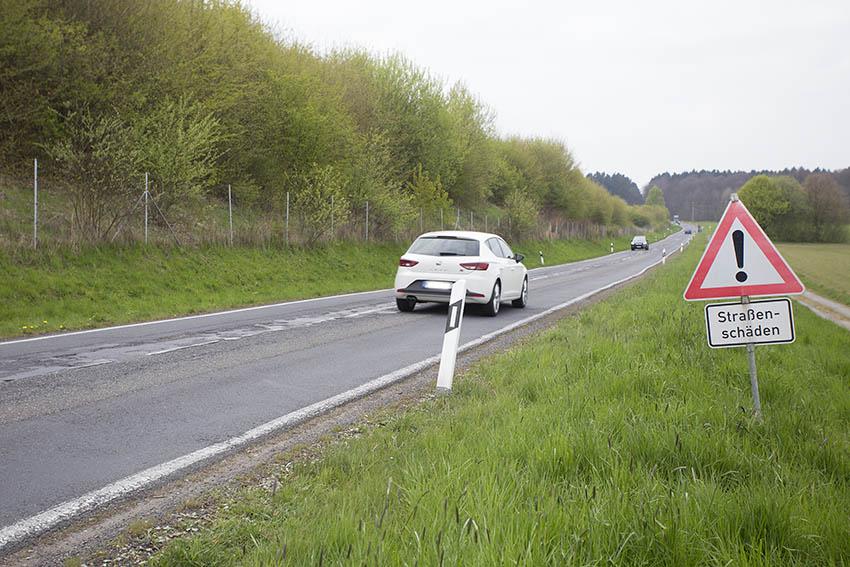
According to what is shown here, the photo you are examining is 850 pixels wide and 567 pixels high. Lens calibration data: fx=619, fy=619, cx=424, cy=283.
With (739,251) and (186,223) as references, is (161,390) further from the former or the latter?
(186,223)

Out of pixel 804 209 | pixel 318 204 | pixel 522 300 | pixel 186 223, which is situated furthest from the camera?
pixel 804 209

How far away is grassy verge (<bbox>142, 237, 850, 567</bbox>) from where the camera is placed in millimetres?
2410

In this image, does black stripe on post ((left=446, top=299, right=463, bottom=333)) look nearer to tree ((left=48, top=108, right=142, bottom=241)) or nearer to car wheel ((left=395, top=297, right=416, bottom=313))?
car wheel ((left=395, top=297, right=416, bottom=313))

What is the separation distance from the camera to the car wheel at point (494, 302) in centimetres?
1266

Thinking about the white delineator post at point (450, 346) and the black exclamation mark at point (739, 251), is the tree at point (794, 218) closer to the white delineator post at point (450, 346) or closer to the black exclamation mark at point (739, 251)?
the white delineator post at point (450, 346)

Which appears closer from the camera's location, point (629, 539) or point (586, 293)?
point (629, 539)

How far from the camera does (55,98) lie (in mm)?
17406

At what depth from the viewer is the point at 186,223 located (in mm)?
19000

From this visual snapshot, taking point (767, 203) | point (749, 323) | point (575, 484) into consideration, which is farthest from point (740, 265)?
point (767, 203)

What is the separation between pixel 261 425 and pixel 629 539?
10.7 ft

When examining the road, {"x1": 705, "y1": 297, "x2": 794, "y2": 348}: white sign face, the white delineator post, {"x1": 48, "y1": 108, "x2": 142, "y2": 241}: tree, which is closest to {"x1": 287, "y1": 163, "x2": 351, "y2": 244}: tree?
{"x1": 48, "y1": 108, "x2": 142, "y2": 241}: tree

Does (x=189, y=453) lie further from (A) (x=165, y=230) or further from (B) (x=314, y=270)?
(B) (x=314, y=270)

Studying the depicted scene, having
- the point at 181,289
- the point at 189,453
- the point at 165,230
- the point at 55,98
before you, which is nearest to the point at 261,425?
the point at 189,453

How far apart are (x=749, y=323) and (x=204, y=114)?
65.5 feet
